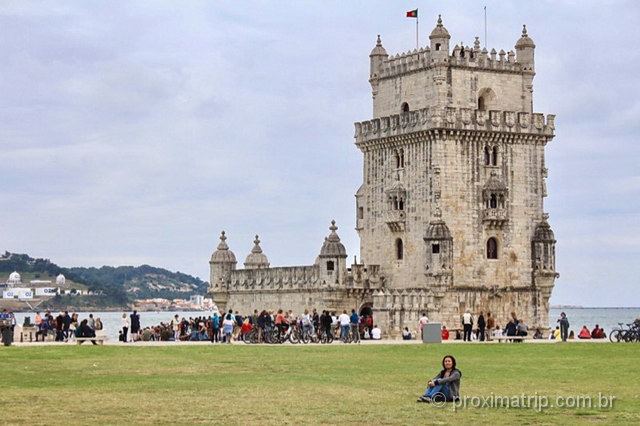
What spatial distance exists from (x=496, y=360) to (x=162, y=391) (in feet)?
50.7

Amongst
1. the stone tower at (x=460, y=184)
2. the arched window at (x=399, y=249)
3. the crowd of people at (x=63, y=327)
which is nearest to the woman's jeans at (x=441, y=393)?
the crowd of people at (x=63, y=327)

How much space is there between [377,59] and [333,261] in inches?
477

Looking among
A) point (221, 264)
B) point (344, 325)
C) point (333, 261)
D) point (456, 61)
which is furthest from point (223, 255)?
point (344, 325)

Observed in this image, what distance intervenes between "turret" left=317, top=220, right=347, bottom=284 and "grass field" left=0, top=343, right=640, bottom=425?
2631 cm

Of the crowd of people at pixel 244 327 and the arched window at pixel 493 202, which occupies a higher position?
the arched window at pixel 493 202

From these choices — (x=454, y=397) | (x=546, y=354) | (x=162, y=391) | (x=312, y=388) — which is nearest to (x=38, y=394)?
(x=162, y=391)

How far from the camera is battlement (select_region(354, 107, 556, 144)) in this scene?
80.3 m

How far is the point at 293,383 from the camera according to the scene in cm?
3850

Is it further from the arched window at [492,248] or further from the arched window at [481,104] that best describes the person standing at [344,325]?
the arched window at [481,104]

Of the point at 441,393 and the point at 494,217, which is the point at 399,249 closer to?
the point at 494,217

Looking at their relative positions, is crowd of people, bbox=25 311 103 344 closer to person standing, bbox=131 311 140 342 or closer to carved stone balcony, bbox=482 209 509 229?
person standing, bbox=131 311 140 342

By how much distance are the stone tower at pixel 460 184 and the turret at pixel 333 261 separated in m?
2.15

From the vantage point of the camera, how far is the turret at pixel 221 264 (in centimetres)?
9612

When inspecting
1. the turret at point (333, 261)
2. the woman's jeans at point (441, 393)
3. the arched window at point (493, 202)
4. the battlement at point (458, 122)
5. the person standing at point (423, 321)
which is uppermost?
the battlement at point (458, 122)
